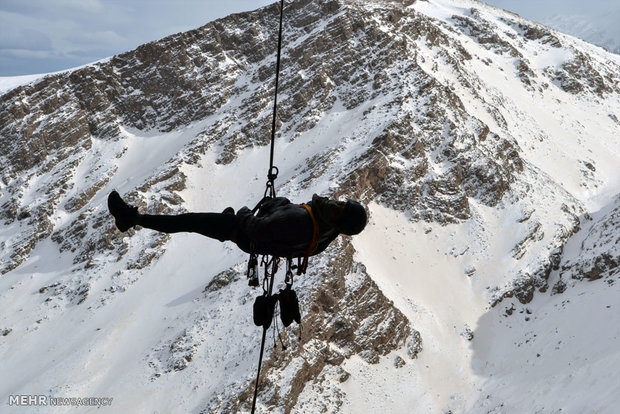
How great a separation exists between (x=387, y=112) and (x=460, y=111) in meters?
8.52

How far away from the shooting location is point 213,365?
112 ft

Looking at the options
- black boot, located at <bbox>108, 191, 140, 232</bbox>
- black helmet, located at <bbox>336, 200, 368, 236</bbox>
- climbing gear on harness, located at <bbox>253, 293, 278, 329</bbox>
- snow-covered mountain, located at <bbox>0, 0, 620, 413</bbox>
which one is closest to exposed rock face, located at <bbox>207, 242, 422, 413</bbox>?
snow-covered mountain, located at <bbox>0, 0, 620, 413</bbox>

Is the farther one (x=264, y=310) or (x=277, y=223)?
(x=264, y=310)

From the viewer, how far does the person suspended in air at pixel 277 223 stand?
185 inches

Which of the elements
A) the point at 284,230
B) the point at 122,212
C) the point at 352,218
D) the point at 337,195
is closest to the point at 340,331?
the point at 337,195

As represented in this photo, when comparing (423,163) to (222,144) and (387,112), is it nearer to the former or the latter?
(387,112)

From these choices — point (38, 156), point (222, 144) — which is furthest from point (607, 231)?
point (38, 156)

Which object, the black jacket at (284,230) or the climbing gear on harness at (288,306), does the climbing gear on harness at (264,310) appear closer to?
the climbing gear on harness at (288,306)

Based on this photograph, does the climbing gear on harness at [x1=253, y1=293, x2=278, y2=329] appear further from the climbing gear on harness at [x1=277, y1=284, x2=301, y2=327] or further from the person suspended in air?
the person suspended in air

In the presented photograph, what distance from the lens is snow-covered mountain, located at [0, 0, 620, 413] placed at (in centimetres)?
3456

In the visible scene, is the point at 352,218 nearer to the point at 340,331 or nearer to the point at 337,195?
the point at 340,331

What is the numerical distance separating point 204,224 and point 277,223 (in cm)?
106

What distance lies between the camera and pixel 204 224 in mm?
5590

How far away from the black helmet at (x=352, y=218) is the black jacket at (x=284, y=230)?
0.78 ft
